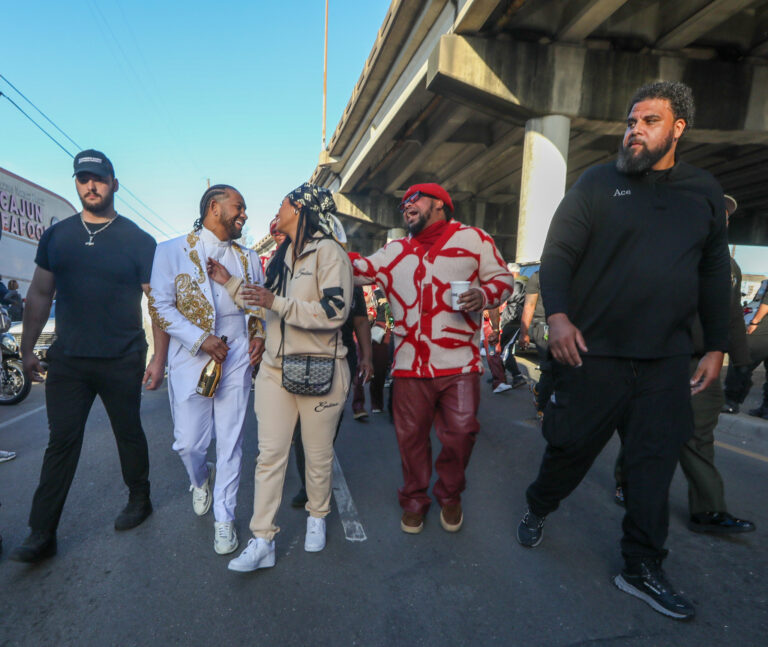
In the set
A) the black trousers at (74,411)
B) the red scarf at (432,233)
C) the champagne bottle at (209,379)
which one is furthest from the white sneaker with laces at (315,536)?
the red scarf at (432,233)

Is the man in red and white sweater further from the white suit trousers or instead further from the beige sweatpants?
the white suit trousers

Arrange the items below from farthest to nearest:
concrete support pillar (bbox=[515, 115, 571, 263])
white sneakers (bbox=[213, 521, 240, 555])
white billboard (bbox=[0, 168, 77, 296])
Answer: white billboard (bbox=[0, 168, 77, 296]) → concrete support pillar (bbox=[515, 115, 571, 263]) → white sneakers (bbox=[213, 521, 240, 555])

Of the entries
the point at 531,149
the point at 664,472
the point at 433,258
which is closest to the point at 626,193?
the point at 433,258

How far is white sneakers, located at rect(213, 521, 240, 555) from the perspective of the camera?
2.66 metres

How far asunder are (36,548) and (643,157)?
367cm

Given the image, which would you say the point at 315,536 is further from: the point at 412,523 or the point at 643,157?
the point at 643,157

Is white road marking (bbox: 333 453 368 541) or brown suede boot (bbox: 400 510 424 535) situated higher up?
brown suede boot (bbox: 400 510 424 535)

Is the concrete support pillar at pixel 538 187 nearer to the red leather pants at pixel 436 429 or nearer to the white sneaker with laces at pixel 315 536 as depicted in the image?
the red leather pants at pixel 436 429

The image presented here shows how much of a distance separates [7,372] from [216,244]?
19.0 feet

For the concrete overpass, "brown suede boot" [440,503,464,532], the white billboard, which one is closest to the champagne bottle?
"brown suede boot" [440,503,464,532]

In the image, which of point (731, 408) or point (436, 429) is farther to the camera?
point (731, 408)

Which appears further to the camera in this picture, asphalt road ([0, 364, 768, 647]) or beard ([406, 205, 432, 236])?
beard ([406, 205, 432, 236])

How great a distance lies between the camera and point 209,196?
9.38ft

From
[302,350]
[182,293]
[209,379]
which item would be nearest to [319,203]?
[302,350]
